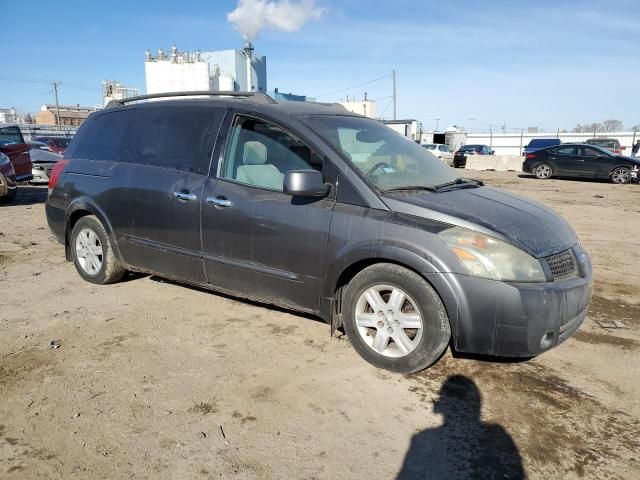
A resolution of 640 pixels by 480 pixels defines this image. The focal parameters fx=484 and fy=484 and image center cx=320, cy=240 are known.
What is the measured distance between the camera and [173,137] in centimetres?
431

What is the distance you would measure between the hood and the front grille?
4 centimetres

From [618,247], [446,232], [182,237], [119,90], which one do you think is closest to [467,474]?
[446,232]

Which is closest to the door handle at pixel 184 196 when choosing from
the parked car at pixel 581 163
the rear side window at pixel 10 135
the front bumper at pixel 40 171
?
the rear side window at pixel 10 135

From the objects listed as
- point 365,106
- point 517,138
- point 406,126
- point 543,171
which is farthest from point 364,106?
point 543,171

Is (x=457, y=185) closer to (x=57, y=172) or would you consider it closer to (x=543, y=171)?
(x=57, y=172)

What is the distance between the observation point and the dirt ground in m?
2.39

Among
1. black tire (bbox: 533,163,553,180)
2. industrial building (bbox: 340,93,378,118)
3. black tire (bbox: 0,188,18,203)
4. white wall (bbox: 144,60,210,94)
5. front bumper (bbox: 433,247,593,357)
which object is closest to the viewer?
front bumper (bbox: 433,247,593,357)

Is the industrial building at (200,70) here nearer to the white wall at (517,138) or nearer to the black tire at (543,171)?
the white wall at (517,138)

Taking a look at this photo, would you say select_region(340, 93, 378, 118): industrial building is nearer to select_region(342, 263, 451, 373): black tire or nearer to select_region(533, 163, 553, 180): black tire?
select_region(533, 163, 553, 180): black tire

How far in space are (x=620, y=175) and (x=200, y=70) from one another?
35.1m

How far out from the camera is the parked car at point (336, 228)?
3.00 metres

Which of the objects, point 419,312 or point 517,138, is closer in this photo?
point 419,312

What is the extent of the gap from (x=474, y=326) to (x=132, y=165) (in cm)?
336

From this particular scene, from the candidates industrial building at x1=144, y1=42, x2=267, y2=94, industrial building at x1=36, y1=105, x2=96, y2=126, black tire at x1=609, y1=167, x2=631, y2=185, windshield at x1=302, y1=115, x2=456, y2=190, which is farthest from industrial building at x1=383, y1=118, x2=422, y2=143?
industrial building at x1=36, y1=105, x2=96, y2=126
